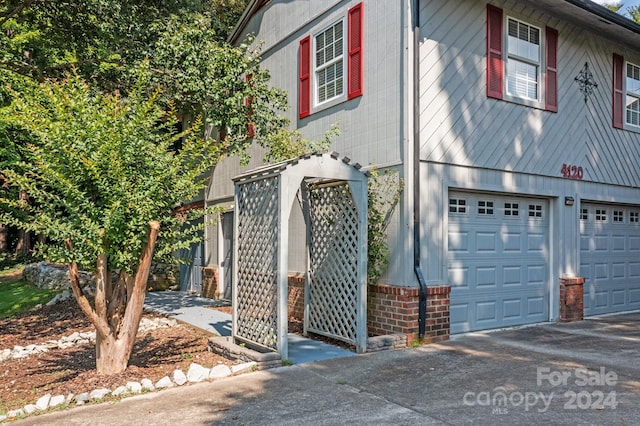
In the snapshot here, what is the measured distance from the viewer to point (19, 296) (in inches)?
547

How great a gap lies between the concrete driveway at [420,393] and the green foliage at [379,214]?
125 cm

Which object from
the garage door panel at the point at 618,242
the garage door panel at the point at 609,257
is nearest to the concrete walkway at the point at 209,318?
the garage door panel at the point at 609,257

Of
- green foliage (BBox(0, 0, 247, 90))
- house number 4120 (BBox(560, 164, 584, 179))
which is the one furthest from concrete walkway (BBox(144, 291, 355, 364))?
house number 4120 (BBox(560, 164, 584, 179))

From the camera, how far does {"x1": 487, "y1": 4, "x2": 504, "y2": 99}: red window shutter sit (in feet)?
26.4

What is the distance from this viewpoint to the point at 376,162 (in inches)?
307

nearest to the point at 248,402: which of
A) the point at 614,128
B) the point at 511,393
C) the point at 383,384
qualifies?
the point at 383,384

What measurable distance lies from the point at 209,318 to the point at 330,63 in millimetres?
4986

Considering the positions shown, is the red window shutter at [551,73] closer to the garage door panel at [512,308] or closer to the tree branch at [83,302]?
the garage door panel at [512,308]

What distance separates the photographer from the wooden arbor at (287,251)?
20.4 ft

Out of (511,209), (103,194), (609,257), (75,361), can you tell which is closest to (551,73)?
(511,209)

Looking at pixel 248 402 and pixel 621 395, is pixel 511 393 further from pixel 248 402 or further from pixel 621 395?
pixel 248 402

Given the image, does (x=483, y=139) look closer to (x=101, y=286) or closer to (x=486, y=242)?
(x=486, y=242)

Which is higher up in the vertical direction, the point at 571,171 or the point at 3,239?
the point at 571,171

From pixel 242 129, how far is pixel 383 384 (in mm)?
5829
